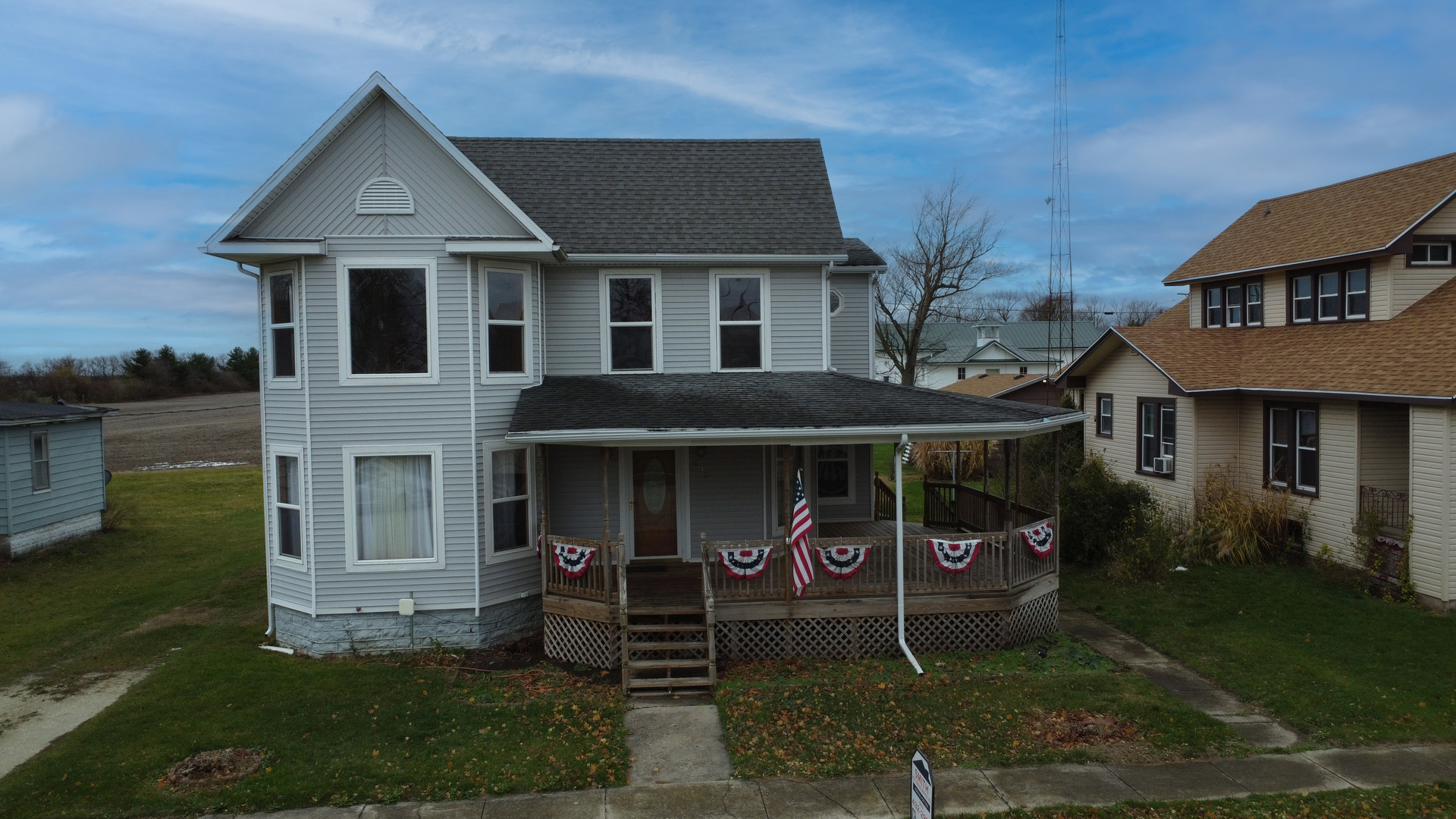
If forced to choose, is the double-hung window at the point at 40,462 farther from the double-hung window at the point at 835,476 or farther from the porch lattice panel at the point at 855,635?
the double-hung window at the point at 835,476

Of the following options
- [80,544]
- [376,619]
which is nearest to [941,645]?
[376,619]

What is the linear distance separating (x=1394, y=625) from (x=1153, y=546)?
3885 millimetres

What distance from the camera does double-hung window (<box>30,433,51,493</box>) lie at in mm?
19750

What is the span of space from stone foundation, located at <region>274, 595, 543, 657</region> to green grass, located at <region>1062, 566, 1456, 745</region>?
1028 centimetres

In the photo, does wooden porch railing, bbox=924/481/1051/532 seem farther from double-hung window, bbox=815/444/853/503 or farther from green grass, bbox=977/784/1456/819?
green grass, bbox=977/784/1456/819

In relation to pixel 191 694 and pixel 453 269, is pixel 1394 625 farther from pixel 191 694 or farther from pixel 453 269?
pixel 191 694

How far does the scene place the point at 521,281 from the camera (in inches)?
528

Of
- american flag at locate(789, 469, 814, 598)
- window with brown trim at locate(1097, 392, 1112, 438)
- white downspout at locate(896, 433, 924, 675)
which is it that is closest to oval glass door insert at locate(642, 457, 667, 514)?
american flag at locate(789, 469, 814, 598)

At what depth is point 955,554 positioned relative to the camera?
1232 centimetres

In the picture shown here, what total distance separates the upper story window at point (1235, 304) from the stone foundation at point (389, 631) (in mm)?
19271

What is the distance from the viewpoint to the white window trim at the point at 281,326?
12.4 m

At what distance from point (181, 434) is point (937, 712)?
2024 inches

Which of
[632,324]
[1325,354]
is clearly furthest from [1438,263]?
[632,324]

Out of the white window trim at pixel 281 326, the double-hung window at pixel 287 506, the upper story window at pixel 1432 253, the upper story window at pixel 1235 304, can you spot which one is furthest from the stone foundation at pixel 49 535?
the upper story window at pixel 1432 253
